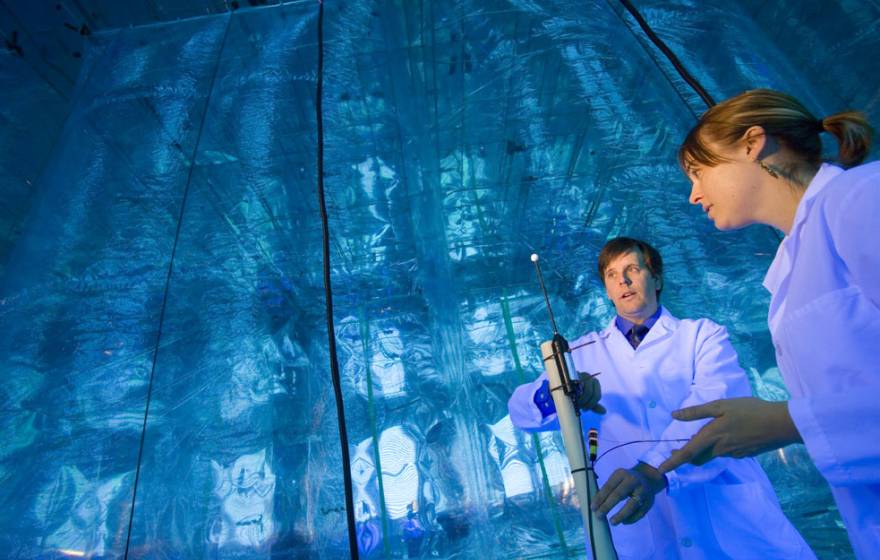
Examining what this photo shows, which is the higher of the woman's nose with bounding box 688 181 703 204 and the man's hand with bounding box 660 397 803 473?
the woman's nose with bounding box 688 181 703 204

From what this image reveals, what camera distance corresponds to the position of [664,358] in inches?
45.7

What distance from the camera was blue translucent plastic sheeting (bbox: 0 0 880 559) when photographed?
1778 mm

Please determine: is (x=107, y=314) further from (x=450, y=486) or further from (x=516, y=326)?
(x=516, y=326)

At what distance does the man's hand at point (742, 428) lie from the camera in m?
0.59

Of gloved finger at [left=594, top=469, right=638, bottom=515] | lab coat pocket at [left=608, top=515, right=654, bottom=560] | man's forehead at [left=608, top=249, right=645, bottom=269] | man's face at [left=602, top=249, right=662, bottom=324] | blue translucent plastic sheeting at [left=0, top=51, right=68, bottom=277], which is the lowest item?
lab coat pocket at [left=608, top=515, right=654, bottom=560]

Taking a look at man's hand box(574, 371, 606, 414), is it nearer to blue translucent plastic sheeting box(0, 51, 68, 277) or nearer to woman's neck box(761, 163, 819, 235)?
woman's neck box(761, 163, 819, 235)

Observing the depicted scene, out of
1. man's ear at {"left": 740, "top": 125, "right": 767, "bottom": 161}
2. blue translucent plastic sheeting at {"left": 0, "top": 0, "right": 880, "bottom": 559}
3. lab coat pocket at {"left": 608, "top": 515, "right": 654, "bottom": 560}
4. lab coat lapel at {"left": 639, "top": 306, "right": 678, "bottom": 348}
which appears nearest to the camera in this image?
man's ear at {"left": 740, "top": 125, "right": 767, "bottom": 161}

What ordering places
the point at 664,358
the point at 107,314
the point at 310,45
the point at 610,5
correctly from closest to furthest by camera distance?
1. the point at 664,358
2. the point at 107,314
3. the point at 610,5
4. the point at 310,45

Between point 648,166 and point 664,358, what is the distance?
149 cm

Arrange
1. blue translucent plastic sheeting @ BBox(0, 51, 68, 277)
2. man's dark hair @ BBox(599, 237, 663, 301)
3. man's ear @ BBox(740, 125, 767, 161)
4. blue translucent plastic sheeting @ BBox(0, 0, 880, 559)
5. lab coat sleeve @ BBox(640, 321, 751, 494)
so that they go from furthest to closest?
blue translucent plastic sheeting @ BBox(0, 51, 68, 277) < blue translucent plastic sheeting @ BBox(0, 0, 880, 559) < man's dark hair @ BBox(599, 237, 663, 301) < lab coat sleeve @ BBox(640, 321, 751, 494) < man's ear @ BBox(740, 125, 767, 161)

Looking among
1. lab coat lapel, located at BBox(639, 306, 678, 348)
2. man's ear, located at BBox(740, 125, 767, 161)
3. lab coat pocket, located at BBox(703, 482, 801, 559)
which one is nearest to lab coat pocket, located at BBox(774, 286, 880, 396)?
man's ear, located at BBox(740, 125, 767, 161)

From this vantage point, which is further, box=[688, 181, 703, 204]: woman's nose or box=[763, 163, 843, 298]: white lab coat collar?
box=[688, 181, 703, 204]: woman's nose

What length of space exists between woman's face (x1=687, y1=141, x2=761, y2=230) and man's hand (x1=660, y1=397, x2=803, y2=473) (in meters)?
0.27

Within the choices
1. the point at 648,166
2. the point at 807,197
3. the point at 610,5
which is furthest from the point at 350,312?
the point at 807,197
